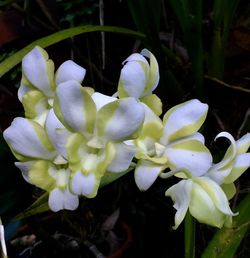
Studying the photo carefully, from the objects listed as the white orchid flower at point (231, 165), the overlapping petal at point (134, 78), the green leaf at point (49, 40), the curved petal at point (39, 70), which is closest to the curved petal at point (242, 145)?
the white orchid flower at point (231, 165)

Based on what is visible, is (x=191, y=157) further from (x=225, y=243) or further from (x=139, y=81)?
(x=225, y=243)

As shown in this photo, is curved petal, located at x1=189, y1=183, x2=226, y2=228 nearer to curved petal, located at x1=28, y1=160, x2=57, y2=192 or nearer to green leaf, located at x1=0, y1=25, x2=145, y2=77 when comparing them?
curved petal, located at x1=28, y1=160, x2=57, y2=192

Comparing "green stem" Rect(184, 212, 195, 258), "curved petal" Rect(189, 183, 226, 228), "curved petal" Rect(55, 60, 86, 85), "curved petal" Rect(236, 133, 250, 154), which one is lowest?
"green stem" Rect(184, 212, 195, 258)

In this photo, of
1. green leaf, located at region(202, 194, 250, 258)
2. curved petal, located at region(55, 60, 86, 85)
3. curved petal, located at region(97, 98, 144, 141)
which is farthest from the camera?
green leaf, located at region(202, 194, 250, 258)

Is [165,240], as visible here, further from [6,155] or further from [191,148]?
[191,148]

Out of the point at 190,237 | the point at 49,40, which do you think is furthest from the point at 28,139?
the point at 49,40

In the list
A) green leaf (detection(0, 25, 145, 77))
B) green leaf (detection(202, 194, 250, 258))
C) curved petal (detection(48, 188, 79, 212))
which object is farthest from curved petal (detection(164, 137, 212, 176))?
green leaf (detection(0, 25, 145, 77))
